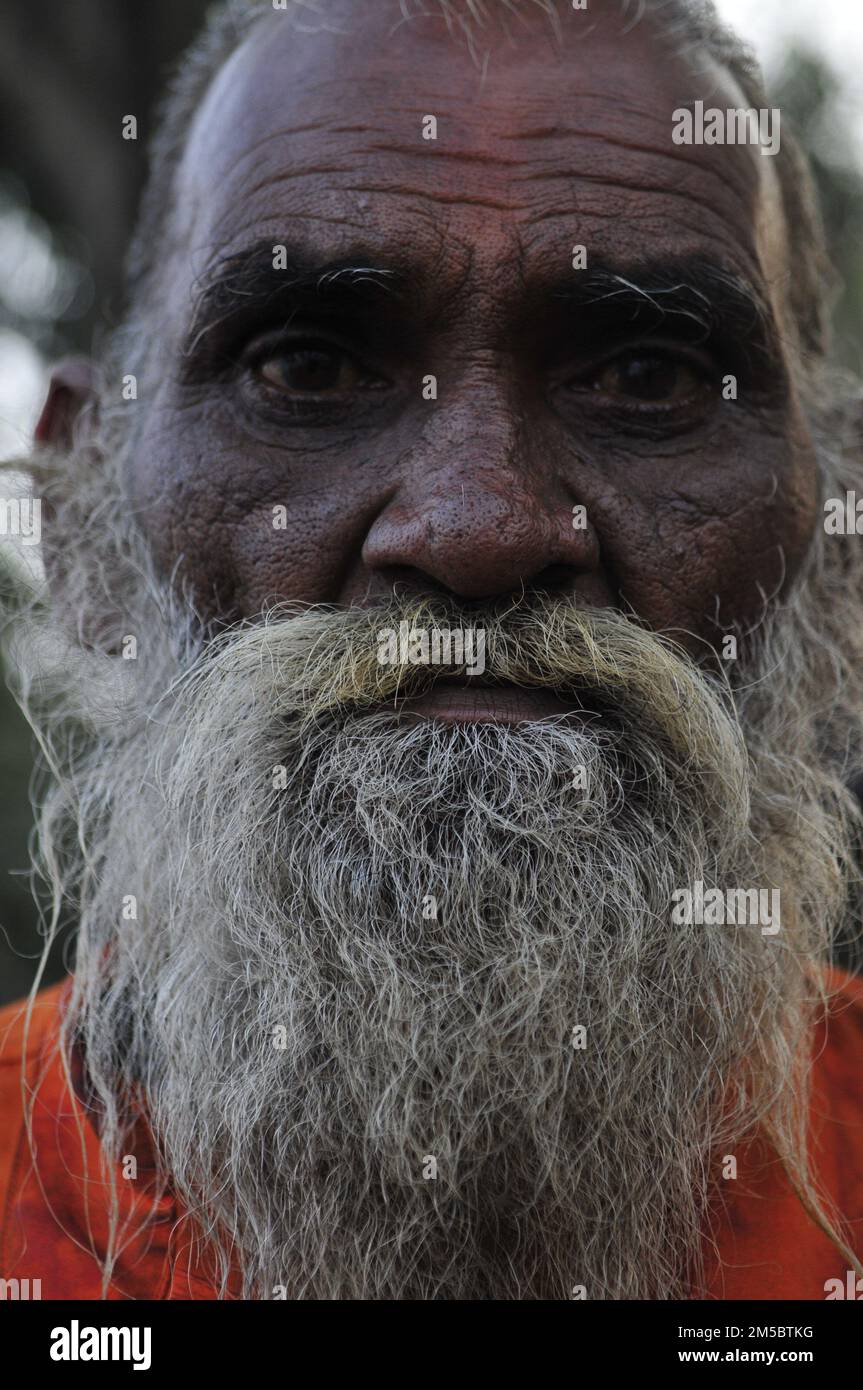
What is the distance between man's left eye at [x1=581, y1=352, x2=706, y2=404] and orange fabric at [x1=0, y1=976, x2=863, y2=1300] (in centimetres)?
109

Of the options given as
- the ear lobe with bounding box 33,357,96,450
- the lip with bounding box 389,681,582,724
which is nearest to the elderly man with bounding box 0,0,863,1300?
the lip with bounding box 389,681,582,724

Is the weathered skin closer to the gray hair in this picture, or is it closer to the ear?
the gray hair

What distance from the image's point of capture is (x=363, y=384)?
1673 mm

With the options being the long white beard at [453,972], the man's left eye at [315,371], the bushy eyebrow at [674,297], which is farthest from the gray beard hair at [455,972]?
the bushy eyebrow at [674,297]

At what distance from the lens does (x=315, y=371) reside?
169 cm

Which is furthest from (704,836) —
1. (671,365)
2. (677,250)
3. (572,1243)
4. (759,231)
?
(759,231)

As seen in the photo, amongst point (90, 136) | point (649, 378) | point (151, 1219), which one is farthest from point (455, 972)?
point (90, 136)

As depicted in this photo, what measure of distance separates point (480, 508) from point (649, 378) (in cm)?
46

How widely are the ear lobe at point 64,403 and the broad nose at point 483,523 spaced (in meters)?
1.02

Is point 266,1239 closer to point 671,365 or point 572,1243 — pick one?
point 572,1243

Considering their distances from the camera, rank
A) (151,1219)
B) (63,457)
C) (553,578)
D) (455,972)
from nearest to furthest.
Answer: (455,972)
(553,578)
(151,1219)
(63,457)

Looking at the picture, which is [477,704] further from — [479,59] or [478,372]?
[479,59]

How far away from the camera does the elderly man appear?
4.74 ft

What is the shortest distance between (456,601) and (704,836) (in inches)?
18.2
